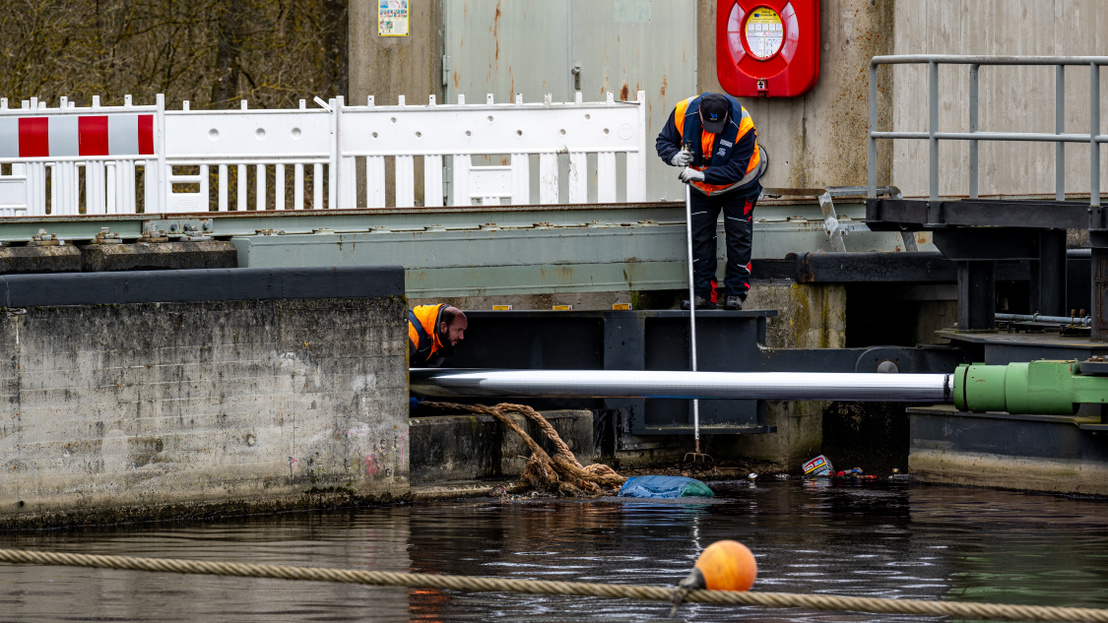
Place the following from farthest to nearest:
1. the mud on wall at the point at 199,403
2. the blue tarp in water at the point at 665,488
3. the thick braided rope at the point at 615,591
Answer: the blue tarp in water at the point at 665,488
the mud on wall at the point at 199,403
the thick braided rope at the point at 615,591

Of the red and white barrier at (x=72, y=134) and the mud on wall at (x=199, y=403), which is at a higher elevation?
the red and white barrier at (x=72, y=134)

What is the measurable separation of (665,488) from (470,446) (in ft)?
4.04

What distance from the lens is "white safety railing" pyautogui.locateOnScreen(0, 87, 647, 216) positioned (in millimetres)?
10523

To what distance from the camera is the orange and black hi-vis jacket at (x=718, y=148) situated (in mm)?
11086

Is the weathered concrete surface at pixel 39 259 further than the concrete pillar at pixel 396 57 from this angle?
No

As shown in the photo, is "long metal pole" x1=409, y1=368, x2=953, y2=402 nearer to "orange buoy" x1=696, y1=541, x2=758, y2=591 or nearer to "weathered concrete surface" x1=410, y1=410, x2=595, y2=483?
"weathered concrete surface" x1=410, y1=410, x2=595, y2=483

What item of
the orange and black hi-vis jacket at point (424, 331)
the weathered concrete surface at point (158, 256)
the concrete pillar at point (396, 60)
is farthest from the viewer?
the concrete pillar at point (396, 60)

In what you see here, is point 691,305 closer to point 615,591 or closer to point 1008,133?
point 1008,133

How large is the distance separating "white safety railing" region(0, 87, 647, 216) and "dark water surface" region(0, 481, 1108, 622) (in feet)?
7.79

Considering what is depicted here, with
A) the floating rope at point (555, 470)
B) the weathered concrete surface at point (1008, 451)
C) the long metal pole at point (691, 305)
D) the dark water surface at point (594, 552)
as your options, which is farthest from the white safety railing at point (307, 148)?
the weathered concrete surface at point (1008, 451)

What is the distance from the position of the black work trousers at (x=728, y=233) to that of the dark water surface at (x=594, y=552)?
5.28 ft

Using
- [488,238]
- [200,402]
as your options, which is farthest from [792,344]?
[200,402]

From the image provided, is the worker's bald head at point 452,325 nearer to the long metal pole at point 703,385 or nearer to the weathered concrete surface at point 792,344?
the long metal pole at point 703,385

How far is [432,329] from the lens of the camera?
10.6 m
